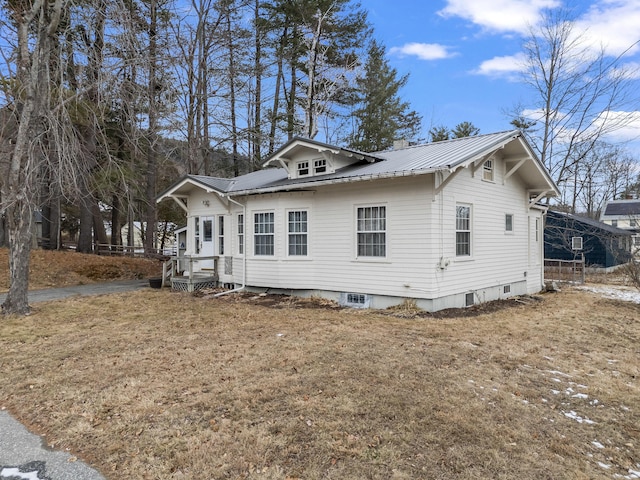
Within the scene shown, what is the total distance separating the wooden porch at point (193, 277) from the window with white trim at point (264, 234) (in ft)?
6.08

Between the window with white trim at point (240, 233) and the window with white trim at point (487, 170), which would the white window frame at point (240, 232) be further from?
the window with white trim at point (487, 170)

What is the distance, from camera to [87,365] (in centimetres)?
541

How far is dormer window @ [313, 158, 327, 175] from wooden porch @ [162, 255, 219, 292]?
4583 mm

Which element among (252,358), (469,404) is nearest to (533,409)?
(469,404)

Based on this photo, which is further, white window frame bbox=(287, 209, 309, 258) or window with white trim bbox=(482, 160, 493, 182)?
white window frame bbox=(287, 209, 309, 258)

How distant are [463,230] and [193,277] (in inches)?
334

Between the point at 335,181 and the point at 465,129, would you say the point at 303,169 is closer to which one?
the point at 335,181

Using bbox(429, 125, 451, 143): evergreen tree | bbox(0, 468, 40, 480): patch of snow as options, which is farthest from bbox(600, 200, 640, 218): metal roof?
bbox(0, 468, 40, 480): patch of snow

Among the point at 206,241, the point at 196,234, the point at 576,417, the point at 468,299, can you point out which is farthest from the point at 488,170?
the point at 196,234

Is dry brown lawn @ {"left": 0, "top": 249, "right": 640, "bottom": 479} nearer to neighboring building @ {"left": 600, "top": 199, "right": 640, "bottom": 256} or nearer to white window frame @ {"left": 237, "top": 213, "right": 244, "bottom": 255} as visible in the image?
white window frame @ {"left": 237, "top": 213, "right": 244, "bottom": 255}

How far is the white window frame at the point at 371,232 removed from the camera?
32.1 ft

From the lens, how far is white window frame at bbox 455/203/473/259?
9938 mm

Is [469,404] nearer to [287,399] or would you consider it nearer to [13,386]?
[287,399]

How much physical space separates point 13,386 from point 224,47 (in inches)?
755
